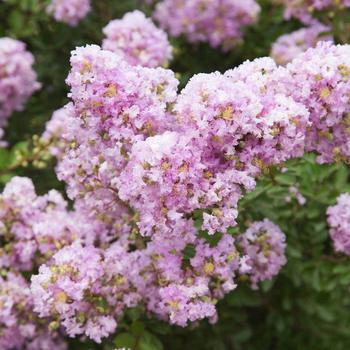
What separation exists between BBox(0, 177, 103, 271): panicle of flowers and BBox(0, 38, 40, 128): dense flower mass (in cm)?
84

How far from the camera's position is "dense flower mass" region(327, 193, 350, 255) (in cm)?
277

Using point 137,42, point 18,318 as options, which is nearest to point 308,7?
point 137,42

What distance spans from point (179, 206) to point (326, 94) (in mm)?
571

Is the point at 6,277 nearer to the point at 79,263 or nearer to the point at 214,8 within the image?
the point at 79,263

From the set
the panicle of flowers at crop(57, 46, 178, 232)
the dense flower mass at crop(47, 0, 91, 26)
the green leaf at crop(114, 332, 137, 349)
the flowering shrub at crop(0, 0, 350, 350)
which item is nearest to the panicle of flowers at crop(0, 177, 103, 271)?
the flowering shrub at crop(0, 0, 350, 350)

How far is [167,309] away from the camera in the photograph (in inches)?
91.6

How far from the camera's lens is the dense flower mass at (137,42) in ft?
10.7

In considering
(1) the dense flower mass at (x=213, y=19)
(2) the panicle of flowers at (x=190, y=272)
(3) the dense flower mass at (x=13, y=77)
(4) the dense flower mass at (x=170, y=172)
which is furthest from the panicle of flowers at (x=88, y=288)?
(1) the dense flower mass at (x=213, y=19)

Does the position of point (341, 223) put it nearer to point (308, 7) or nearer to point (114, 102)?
point (114, 102)

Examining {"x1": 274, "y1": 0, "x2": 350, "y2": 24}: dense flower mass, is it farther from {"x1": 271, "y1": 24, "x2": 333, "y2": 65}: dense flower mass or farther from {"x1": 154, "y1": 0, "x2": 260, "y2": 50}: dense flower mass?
{"x1": 154, "y1": 0, "x2": 260, "y2": 50}: dense flower mass

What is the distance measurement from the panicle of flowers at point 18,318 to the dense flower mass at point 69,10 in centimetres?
161

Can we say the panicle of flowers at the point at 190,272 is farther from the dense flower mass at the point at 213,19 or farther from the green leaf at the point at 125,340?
the dense flower mass at the point at 213,19

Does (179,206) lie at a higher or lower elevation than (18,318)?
higher

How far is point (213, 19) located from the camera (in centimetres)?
409
